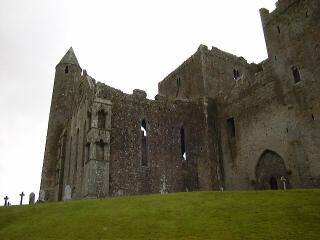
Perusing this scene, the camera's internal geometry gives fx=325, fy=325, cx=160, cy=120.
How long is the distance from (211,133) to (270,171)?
6.50m

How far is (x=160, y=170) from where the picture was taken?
78.7 feet

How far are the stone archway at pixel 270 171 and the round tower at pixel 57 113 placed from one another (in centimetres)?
1786

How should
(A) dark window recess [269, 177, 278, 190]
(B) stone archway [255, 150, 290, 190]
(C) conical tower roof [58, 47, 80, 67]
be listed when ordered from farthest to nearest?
1. (C) conical tower roof [58, 47, 80, 67]
2. (A) dark window recess [269, 177, 278, 190]
3. (B) stone archway [255, 150, 290, 190]

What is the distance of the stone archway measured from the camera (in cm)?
2191

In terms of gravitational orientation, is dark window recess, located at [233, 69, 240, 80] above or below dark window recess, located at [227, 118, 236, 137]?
above

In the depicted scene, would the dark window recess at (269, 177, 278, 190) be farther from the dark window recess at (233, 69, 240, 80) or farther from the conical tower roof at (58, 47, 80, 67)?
the conical tower roof at (58, 47, 80, 67)

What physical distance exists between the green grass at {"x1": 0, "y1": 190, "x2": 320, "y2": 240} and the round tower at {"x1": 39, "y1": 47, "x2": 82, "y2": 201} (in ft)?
48.3

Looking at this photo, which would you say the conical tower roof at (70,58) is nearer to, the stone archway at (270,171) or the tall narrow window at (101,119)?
the tall narrow window at (101,119)

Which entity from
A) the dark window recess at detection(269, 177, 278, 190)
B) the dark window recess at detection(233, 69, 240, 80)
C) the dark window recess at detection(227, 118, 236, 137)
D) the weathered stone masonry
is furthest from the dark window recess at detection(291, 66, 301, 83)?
the dark window recess at detection(233, 69, 240, 80)

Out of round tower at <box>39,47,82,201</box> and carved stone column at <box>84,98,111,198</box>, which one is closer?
carved stone column at <box>84,98,111,198</box>

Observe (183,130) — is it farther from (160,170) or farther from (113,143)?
(113,143)

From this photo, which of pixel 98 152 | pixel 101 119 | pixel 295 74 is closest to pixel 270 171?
pixel 295 74

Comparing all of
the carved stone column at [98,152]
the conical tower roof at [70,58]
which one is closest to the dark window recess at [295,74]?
the carved stone column at [98,152]

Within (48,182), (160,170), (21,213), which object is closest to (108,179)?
(160,170)
